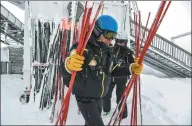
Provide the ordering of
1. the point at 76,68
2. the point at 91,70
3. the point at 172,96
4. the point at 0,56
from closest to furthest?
1. the point at 76,68
2. the point at 91,70
3. the point at 172,96
4. the point at 0,56

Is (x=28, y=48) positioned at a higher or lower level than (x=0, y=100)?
higher

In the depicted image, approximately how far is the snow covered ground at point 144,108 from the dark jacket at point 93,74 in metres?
2.48

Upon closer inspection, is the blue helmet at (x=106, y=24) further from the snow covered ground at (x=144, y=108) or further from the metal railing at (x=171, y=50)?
the metal railing at (x=171, y=50)

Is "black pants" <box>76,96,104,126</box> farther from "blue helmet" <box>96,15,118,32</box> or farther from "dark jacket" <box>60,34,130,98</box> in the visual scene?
"blue helmet" <box>96,15,118,32</box>

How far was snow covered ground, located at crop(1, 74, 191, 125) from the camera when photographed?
5949 millimetres

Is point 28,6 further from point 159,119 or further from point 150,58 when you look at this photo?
point 150,58

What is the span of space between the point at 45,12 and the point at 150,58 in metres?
6.04

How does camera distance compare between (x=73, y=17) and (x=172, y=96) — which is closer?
(x=73, y=17)

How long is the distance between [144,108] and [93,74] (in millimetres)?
4008

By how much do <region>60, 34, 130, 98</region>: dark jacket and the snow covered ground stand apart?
2.48m

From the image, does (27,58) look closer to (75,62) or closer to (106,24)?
(106,24)

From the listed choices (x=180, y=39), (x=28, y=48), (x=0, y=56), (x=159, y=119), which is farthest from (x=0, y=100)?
(x=180, y=39)

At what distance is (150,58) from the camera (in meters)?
11.8

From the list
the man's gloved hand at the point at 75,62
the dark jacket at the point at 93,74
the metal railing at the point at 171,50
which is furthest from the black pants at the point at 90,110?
the metal railing at the point at 171,50
